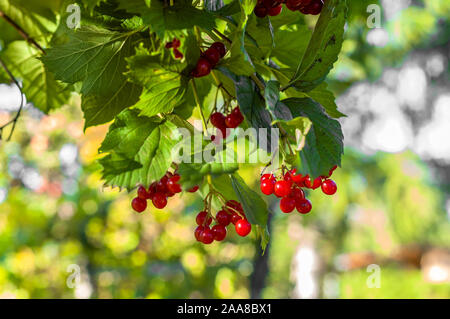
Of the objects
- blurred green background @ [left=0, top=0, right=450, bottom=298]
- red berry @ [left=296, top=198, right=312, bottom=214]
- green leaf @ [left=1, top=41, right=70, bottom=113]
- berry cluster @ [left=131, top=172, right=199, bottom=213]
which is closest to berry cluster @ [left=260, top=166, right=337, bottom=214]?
red berry @ [left=296, top=198, right=312, bottom=214]

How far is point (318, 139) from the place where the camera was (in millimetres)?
425

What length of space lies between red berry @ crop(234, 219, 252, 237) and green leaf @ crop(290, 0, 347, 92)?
0.60 feet

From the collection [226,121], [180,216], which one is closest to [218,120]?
[226,121]

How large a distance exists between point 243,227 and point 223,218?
0.05 metres

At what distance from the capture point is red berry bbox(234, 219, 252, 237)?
53 centimetres

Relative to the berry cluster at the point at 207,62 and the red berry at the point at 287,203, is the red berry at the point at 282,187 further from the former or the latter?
the berry cluster at the point at 207,62

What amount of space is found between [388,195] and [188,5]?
379 centimetres

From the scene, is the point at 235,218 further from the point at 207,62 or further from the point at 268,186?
the point at 207,62

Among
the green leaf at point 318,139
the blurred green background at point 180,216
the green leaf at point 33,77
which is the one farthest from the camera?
the blurred green background at point 180,216

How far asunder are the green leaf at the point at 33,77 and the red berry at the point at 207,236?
46 cm

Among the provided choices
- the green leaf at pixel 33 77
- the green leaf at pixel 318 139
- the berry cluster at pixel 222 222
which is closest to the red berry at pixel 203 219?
the berry cluster at pixel 222 222

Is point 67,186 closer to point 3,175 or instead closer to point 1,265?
point 3,175

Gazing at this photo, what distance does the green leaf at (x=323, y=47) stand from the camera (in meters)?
0.43
